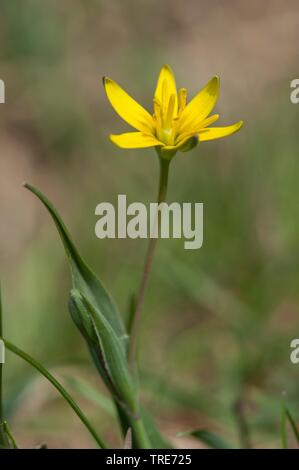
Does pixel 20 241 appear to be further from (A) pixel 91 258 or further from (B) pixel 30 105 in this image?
(B) pixel 30 105

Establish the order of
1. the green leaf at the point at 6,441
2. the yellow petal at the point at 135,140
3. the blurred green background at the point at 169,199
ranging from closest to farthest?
the yellow petal at the point at 135,140
the green leaf at the point at 6,441
the blurred green background at the point at 169,199

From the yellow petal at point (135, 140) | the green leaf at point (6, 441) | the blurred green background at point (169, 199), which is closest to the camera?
the yellow petal at point (135, 140)

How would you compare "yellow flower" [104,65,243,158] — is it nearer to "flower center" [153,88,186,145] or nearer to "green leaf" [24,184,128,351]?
"flower center" [153,88,186,145]

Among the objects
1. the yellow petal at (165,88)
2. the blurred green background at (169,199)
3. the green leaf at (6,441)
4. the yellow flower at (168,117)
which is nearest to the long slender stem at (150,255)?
the yellow flower at (168,117)

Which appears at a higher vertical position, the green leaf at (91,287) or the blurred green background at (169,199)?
the blurred green background at (169,199)

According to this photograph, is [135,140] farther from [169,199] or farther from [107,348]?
[169,199]

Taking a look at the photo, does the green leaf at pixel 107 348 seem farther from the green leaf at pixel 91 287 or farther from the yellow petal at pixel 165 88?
the yellow petal at pixel 165 88

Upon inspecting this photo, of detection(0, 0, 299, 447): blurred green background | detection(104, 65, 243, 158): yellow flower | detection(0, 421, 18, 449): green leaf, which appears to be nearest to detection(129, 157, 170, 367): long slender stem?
detection(104, 65, 243, 158): yellow flower
